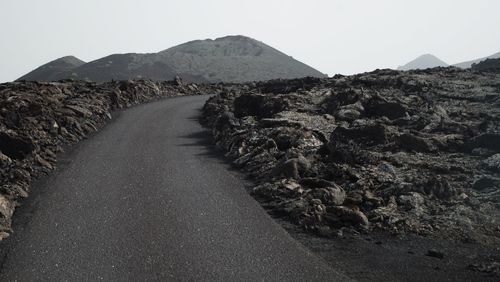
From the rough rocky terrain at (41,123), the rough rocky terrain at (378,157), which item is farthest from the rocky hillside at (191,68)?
the rough rocky terrain at (378,157)

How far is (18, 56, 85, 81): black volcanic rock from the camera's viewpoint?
4230 inches

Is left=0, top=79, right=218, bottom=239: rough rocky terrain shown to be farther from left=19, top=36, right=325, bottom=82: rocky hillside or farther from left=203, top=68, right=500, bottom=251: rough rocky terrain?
left=19, top=36, right=325, bottom=82: rocky hillside

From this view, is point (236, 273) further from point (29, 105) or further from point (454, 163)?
point (29, 105)

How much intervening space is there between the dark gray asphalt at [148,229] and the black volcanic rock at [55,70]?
96893mm

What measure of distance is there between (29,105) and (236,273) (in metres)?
16.8

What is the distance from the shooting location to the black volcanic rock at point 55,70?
107 metres

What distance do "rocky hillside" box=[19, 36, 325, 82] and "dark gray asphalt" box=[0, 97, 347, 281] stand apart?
8699 centimetres

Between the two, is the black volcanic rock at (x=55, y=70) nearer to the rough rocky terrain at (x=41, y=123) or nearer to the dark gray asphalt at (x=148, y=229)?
Result: the rough rocky terrain at (x=41, y=123)

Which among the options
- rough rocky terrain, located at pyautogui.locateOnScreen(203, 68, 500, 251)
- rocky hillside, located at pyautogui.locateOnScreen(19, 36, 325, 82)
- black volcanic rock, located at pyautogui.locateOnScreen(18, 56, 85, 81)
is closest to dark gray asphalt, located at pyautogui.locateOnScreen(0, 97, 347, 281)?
rough rocky terrain, located at pyautogui.locateOnScreen(203, 68, 500, 251)

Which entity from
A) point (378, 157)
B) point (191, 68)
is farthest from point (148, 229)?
point (191, 68)

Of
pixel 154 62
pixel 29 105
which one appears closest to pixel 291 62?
pixel 154 62

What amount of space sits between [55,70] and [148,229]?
401ft

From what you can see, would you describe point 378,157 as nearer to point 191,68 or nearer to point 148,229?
point 148,229

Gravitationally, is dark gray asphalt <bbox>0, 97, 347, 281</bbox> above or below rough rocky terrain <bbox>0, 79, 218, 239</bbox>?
below
